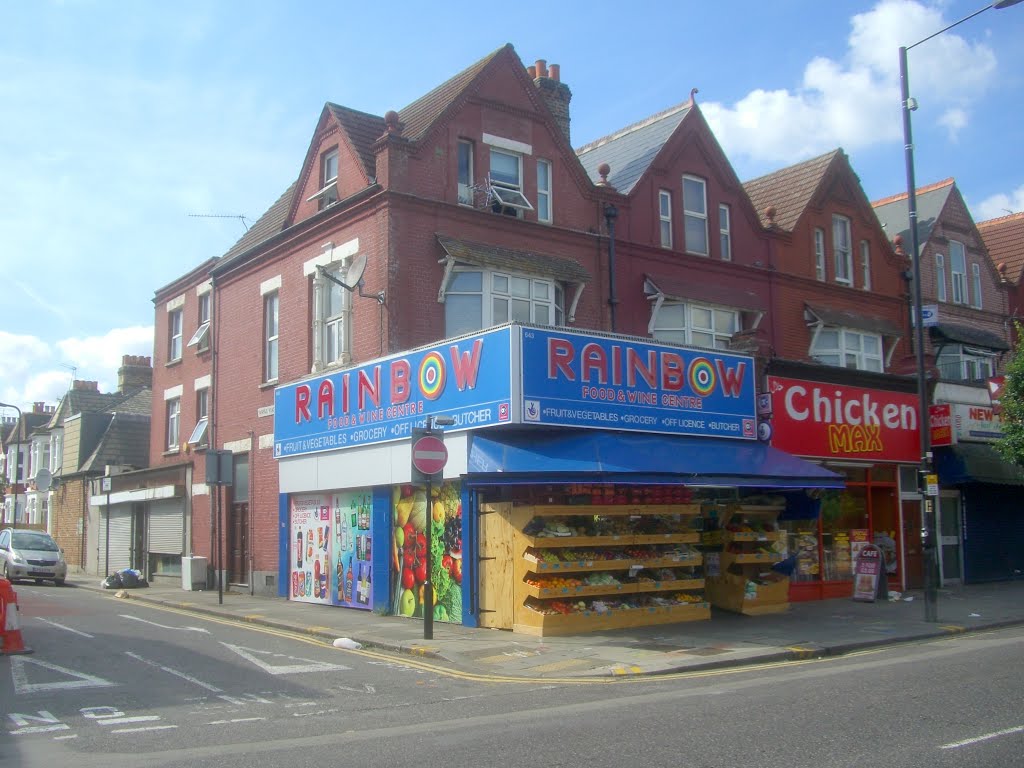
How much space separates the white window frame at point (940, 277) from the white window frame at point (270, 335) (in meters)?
19.1

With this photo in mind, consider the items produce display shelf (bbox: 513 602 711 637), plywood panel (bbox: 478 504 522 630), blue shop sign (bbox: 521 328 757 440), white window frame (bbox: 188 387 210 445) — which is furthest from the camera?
white window frame (bbox: 188 387 210 445)

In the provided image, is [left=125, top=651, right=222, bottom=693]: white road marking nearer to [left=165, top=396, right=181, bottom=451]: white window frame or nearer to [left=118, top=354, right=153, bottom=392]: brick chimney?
[left=165, top=396, right=181, bottom=451]: white window frame

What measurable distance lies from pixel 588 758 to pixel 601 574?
8.94m

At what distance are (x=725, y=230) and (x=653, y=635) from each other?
40.1 ft

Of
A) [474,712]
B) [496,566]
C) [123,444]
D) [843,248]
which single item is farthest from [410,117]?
[123,444]

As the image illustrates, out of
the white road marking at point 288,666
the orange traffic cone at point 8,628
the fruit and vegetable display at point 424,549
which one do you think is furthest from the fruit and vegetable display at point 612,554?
the orange traffic cone at point 8,628

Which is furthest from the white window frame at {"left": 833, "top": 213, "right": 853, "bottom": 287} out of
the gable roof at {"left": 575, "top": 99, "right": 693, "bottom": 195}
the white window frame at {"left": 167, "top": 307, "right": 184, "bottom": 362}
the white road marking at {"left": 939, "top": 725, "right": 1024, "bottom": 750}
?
the white road marking at {"left": 939, "top": 725, "right": 1024, "bottom": 750}

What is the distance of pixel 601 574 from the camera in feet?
53.2

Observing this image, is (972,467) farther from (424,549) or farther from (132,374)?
(132,374)

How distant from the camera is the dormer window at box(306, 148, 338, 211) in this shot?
2153 cm

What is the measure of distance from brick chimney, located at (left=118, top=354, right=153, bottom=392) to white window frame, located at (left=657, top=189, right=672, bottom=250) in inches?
1022

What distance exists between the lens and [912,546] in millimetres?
23562

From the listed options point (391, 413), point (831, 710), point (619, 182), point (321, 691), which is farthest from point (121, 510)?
point (831, 710)

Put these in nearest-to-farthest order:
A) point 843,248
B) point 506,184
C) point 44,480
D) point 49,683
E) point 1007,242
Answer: point 49,683, point 506,184, point 843,248, point 1007,242, point 44,480
